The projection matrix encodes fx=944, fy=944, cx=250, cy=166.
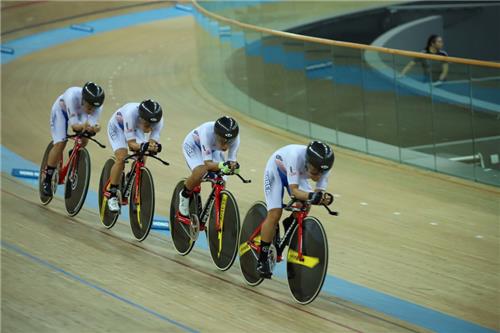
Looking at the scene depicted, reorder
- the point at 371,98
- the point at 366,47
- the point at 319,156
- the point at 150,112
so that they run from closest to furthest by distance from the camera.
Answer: the point at 319,156
the point at 150,112
the point at 366,47
the point at 371,98

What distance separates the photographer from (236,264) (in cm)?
737

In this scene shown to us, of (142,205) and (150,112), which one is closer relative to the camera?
(150,112)

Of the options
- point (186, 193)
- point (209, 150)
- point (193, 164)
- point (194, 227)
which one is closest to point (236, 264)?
point (194, 227)

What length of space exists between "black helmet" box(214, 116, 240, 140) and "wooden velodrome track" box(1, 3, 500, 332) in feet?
3.60

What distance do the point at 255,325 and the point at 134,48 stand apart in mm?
12645

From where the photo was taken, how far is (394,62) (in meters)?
9.95

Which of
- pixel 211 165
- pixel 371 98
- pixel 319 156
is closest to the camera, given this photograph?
pixel 319 156

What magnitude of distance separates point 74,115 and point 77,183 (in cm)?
63

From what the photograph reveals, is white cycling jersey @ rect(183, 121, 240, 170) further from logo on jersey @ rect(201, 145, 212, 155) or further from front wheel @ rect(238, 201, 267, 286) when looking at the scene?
front wheel @ rect(238, 201, 267, 286)

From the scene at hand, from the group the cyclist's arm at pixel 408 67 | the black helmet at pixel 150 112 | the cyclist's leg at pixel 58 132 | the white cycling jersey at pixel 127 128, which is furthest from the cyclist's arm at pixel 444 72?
the cyclist's leg at pixel 58 132

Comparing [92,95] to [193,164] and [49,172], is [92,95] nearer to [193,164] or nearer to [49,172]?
[49,172]

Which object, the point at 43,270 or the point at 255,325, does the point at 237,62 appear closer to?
the point at 43,270

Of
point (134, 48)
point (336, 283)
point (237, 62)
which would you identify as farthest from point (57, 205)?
point (134, 48)

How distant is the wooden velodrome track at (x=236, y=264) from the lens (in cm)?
615
